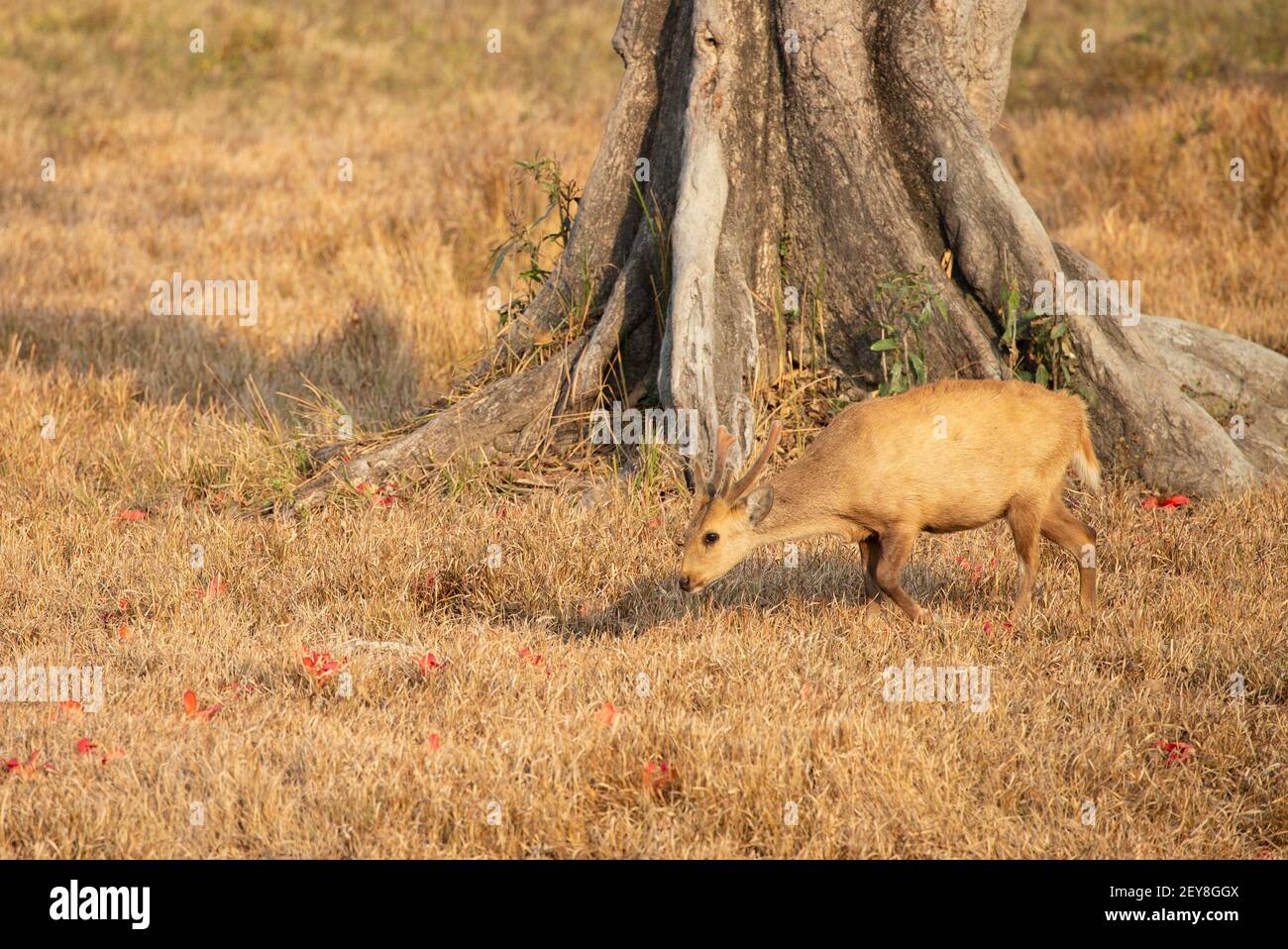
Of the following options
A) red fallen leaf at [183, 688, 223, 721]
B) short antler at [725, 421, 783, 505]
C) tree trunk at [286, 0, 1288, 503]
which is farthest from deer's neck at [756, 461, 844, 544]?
red fallen leaf at [183, 688, 223, 721]

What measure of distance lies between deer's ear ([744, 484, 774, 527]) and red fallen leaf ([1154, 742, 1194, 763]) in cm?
160

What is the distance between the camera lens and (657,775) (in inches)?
161

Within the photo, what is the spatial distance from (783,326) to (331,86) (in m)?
13.7

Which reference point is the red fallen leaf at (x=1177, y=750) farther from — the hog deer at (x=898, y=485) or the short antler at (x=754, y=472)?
the short antler at (x=754, y=472)

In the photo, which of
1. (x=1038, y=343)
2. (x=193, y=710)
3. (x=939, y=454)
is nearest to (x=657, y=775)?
(x=193, y=710)

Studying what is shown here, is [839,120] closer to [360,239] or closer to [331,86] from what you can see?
[360,239]

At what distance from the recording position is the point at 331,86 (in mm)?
18875

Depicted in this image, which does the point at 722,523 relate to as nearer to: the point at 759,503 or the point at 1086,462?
the point at 759,503

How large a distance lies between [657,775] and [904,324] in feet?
11.4

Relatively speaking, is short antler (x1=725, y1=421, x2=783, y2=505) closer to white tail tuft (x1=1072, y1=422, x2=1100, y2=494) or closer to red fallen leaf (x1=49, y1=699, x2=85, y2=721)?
white tail tuft (x1=1072, y1=422, x2=1100, y2=494)

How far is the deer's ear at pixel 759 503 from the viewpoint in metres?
5.00

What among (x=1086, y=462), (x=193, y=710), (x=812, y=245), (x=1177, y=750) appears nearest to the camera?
(x=1177, y=750)

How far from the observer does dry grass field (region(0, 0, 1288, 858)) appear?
3.94 m

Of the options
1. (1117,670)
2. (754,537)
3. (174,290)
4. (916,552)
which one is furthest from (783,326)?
(174,290)
